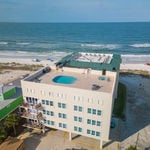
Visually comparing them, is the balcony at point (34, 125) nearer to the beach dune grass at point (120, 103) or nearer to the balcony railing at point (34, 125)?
the balcony railing at point (34, 125)

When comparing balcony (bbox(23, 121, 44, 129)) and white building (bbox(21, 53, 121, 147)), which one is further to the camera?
balcony (bbox(23, 121, 44, 129))

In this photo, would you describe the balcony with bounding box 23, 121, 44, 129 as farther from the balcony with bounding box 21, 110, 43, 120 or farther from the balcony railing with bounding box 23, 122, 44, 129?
the balcony with bounding box 21, 110, 43, 120

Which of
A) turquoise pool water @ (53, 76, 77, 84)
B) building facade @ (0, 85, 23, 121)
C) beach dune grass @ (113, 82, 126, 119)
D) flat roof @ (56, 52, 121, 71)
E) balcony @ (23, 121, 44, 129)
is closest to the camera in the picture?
turquoise pool water @ (53, 76, 77, 84)

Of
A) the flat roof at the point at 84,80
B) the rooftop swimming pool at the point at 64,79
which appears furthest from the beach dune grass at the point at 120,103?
the rooftop swimming pool at the point at 64,79

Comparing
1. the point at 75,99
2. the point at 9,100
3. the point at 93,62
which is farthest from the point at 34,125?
the point at 93,62

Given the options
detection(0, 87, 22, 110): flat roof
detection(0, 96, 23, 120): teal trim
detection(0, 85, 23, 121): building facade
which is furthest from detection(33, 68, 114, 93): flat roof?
detection(0, 87, 22, 110): flat roof

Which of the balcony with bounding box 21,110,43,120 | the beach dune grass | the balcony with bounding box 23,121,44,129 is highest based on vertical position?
the balcony with bounding box 21,110,43,120
